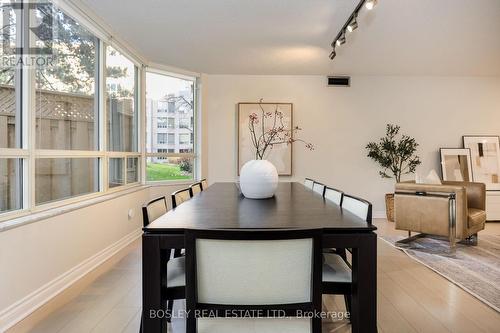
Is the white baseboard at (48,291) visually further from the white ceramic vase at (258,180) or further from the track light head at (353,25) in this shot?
the track light head at (353,25)

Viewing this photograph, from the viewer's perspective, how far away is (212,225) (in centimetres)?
138

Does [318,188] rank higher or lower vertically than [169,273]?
higher

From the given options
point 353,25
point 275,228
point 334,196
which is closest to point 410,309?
point 334,196

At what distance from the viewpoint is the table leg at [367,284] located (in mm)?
1363

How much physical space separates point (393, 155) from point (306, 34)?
9.78 feet

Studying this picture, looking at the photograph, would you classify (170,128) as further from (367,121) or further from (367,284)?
(367,284)

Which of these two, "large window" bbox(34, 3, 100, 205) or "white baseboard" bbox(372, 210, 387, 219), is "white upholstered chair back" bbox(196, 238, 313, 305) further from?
"white baseboard" bbox(372, 210, 387, 219)

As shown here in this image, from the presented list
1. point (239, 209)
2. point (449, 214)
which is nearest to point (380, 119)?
point (449, 214)

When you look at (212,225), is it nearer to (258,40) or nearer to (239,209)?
(239,209)

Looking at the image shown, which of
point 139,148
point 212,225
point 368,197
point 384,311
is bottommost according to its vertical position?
point 384,311

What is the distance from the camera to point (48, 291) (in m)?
2.41

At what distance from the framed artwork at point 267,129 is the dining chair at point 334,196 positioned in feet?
10.3

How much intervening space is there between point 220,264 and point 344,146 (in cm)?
504
